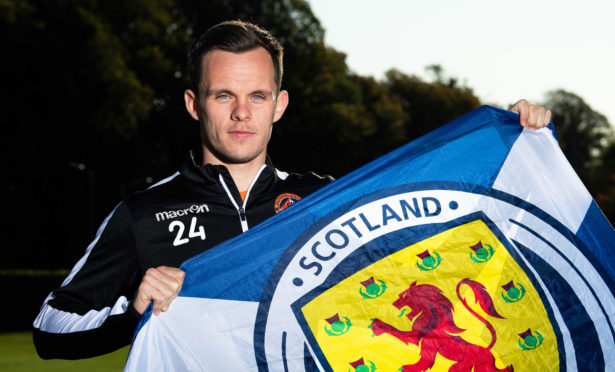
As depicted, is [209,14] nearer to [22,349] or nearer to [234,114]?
[22,349]

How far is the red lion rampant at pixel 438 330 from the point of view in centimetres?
313

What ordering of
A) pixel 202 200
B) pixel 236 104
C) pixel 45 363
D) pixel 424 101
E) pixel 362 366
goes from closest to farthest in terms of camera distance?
pixel 362 366, pixel 236 104, pixel 202 200, pixel 45 363, pixel 424 101

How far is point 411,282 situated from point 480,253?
35 cm

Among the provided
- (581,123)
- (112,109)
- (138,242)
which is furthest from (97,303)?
(581,123)

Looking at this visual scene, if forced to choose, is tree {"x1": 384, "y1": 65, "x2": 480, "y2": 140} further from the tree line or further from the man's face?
the man's face

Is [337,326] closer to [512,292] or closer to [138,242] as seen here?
[512,292]

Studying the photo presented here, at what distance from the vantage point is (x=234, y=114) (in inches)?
131

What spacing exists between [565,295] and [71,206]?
1095 inches

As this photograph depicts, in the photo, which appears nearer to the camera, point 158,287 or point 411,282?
point 158,287

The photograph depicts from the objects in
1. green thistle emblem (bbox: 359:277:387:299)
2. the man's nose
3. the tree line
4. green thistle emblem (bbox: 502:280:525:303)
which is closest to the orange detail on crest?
the man's nose

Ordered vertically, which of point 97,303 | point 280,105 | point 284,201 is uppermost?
point 280,105

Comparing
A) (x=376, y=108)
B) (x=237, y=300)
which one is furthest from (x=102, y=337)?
(x=376, y=108)

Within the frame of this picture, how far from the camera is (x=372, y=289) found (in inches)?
126

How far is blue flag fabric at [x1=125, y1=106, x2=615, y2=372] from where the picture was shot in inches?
123
